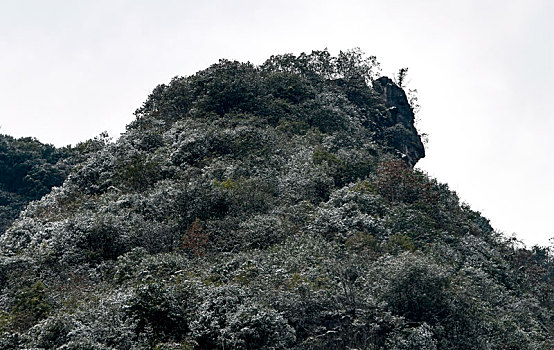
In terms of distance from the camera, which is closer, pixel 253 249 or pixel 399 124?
pixel 253 249

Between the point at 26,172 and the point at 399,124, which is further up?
the point at 399,124

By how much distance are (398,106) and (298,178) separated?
2321 centimetres

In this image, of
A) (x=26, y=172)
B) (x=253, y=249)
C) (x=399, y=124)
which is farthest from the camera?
(x=26, y=172)

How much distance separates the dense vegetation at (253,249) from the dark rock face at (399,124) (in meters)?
7.35

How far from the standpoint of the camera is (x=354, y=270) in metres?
21.1

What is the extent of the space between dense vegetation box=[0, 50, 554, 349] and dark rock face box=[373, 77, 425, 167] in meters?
7.35

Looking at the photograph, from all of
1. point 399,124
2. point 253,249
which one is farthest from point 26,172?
Answer: point 253,249

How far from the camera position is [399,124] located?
48688mm

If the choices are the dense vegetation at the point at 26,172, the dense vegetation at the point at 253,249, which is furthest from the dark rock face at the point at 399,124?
the dense vegetation at the point at 26,172

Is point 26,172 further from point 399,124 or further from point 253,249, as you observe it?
point 253,249

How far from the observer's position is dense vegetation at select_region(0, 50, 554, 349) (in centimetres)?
1842

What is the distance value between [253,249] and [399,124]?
89.5ft

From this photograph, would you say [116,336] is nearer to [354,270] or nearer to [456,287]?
[354,270]

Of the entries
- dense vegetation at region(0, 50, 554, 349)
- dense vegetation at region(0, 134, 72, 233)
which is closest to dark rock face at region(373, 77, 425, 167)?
dense vegetation at region(0, 50, 554, 349)
